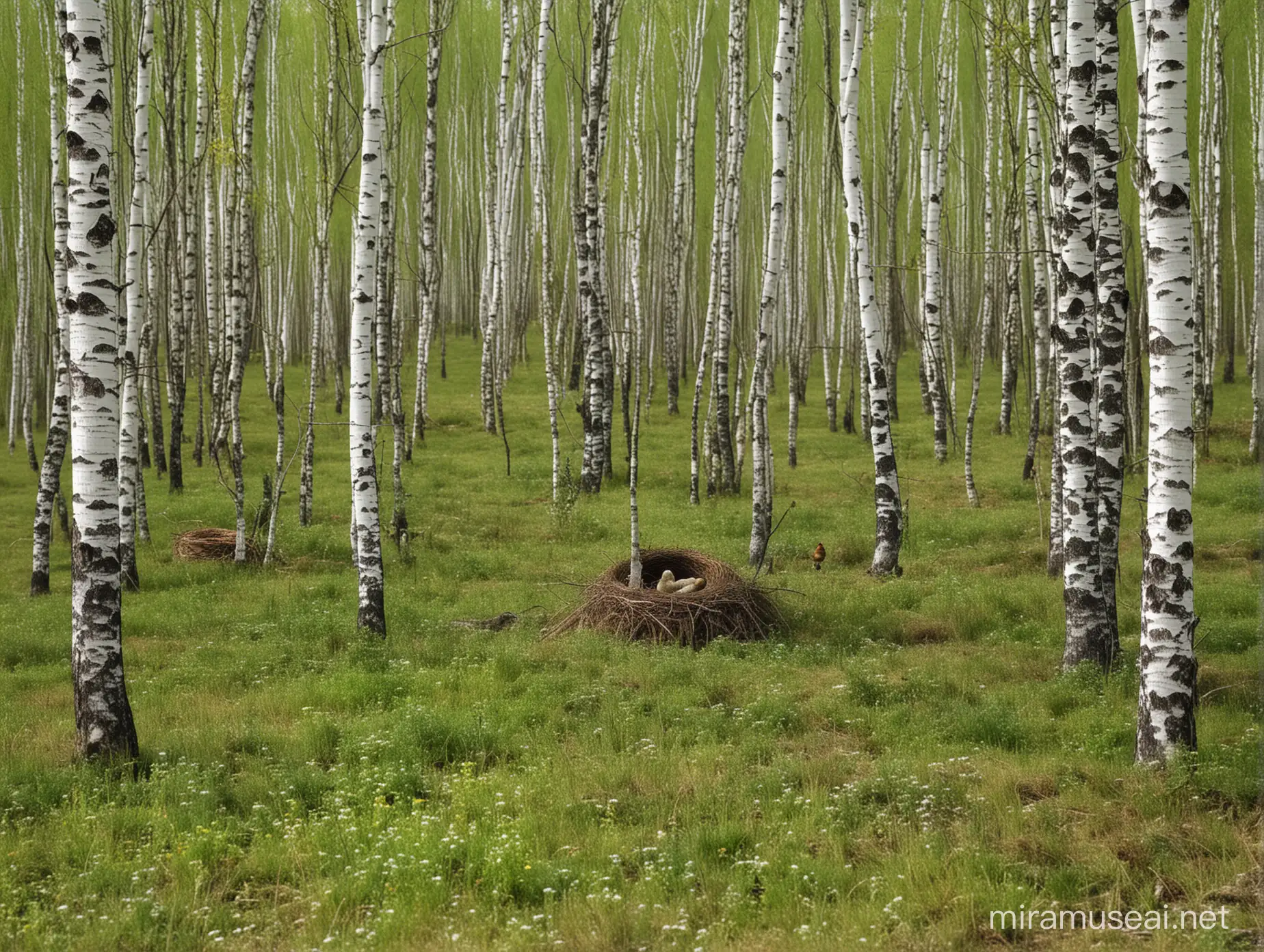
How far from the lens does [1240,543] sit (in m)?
11.7

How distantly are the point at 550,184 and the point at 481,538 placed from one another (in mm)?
13395

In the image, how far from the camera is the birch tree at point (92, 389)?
5879 millimetres

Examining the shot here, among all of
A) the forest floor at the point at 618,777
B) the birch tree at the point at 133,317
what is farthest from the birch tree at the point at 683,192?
the forest floor at the point at 618,777

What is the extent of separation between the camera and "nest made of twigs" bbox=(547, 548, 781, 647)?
351 inches

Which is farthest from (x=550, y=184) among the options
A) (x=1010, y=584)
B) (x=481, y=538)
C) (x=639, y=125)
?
(x=1010, y=584)

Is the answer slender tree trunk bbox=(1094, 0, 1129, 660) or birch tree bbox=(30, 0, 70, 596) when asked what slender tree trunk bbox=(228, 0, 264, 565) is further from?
slender tree trunk bbox=(1094, 0, 1129, 660)

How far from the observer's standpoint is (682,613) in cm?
896

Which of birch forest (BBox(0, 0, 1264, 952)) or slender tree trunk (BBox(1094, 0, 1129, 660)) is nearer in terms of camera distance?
birch forest (BBox(0, 0, 1264, 952))

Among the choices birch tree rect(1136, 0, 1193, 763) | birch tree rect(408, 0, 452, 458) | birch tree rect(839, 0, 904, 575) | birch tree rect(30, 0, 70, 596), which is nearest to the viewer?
birch tree rect(1136, 0, 1193, 763)

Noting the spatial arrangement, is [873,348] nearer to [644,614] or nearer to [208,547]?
[644,614]

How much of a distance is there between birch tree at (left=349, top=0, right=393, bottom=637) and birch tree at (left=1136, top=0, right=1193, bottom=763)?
20.1 feet

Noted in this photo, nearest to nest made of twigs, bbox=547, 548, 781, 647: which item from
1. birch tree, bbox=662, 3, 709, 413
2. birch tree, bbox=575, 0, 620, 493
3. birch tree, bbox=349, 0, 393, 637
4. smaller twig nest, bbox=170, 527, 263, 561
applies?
birch tree, bbox=349, 0, 393, 637

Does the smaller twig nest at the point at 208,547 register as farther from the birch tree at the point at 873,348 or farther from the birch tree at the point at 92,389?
the birch tree at the point at 873,348

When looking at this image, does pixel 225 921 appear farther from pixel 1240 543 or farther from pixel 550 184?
pixel 550 184
